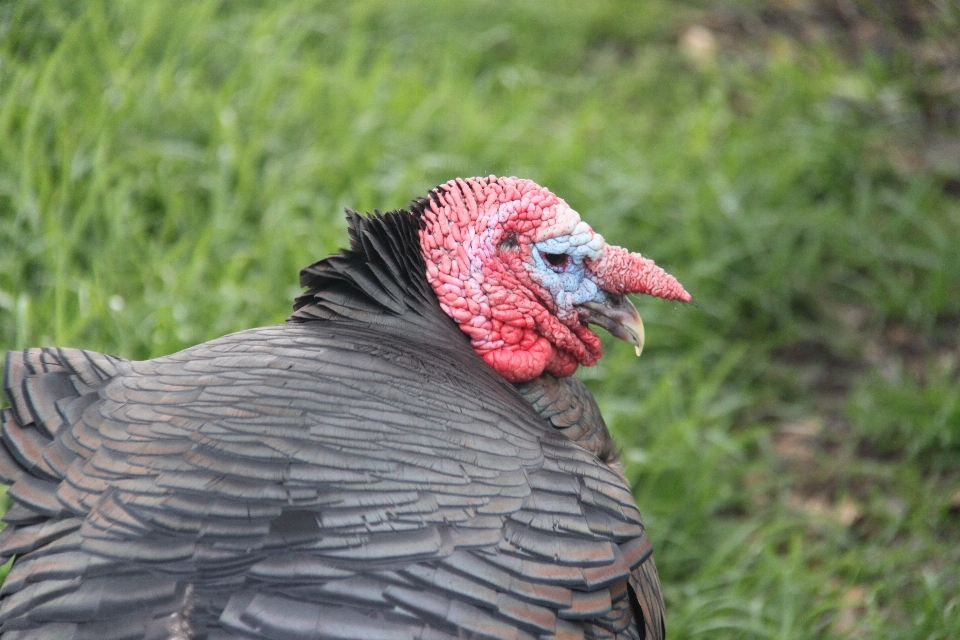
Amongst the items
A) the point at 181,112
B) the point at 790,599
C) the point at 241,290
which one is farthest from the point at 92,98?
the point at 790,599

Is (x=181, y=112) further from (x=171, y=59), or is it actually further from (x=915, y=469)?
(x=915, y=469)

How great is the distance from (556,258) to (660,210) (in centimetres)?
258

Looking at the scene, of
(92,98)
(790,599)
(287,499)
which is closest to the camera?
(287,499)

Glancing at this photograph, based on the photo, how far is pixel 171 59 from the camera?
4387 mm

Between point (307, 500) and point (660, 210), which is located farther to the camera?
point (660, 210)

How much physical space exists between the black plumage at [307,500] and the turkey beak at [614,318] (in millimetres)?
344

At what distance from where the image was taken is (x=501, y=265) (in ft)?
8.00

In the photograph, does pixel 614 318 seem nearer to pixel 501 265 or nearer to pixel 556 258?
pixel 556 258

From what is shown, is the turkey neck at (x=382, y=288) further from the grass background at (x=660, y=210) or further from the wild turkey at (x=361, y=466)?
the grass background at (x=660, y=210)

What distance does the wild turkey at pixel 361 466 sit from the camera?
185 centimetres

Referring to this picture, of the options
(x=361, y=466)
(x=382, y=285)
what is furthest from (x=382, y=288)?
(x=361, y=466)

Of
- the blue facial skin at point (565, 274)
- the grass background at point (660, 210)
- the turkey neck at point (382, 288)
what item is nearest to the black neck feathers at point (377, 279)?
the turkey neck at point (382, 288)

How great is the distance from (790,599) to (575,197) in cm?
222

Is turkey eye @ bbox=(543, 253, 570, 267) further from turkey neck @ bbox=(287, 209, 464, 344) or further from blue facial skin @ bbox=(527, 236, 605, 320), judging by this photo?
turkey neck @ bbox=(287, 209, 464, 344)
